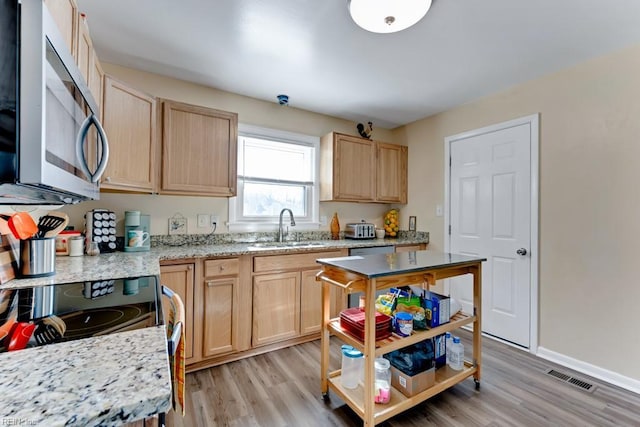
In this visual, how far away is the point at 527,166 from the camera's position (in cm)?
260

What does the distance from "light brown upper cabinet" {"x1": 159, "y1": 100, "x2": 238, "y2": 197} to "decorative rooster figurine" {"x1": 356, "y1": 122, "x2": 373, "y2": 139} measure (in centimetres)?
166

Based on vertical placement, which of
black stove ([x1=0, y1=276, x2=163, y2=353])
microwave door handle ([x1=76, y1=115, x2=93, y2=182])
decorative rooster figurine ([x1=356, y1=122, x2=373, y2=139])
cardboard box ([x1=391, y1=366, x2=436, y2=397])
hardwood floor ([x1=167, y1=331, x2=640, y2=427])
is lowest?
hardwood floor ([x1=167, y1=331, x2=640, y2=427])

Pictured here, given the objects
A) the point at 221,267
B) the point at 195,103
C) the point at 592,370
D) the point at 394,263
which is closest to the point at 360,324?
the point at 394,263

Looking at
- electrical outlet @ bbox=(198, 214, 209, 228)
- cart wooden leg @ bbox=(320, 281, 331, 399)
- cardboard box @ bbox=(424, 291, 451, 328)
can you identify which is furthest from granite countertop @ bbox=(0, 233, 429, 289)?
cardboard box @ bbox=(424, 291, 451, 328)

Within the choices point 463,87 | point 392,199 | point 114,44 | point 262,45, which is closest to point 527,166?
point 463,87

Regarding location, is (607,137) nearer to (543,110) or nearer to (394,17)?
(543,110)

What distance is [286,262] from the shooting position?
2549 millimetres

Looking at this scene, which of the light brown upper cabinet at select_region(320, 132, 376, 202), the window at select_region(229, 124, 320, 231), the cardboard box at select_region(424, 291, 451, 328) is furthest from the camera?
the light brown upper cabinet at select_region(320, 132, 376, 202)

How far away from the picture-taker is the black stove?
2.36 ft

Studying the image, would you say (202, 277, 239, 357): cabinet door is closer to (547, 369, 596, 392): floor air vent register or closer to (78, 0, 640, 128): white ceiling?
(78, 0, 640, 128): white ceiling

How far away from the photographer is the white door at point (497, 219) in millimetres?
2619

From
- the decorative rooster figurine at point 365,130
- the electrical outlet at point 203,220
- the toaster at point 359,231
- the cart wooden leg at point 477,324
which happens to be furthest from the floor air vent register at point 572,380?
the electrical outlet at point 203,220

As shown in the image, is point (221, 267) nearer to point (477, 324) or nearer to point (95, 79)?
point (95, 79)

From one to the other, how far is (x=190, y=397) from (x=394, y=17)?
2605 mm
